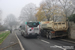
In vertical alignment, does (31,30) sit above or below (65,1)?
below

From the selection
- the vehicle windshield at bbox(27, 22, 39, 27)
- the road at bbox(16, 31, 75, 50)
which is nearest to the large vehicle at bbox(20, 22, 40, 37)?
the vehicle windshield at bbox(27, 22, 39, 27)

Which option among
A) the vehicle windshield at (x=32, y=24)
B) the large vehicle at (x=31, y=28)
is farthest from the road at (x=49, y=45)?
the vehicle windshield at (x=32, y=24)

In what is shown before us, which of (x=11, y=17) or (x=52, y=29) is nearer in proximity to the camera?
(x=52, y=29)

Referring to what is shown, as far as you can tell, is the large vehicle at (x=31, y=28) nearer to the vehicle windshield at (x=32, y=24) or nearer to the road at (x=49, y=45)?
the vehicle windshield at (x=32, y=24)

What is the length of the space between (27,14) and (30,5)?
207 inches

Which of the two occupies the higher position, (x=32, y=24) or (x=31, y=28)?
(x=32, y=24)

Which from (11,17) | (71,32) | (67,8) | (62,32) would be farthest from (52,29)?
(11,17)

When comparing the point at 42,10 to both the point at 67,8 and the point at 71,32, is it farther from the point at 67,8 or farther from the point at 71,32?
the point at 71,32

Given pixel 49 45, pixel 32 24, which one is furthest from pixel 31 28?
pixel 49 45

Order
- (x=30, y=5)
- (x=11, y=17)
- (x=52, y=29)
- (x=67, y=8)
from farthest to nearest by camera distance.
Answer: (x=11, y=17) < (x=30, y=5) < (x=67, y=8) < (x=52, y=29)

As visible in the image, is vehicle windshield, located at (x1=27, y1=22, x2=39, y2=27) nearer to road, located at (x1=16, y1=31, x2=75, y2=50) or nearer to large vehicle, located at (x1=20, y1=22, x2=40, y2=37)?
large vehicle, located at (x1=20, y1=22, x2=40, y2=37)

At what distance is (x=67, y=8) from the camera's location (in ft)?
79.3

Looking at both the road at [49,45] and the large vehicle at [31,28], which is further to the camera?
the large vehicle at [31,28]

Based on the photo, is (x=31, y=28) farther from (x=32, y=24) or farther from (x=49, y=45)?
(x=49, y=45)
